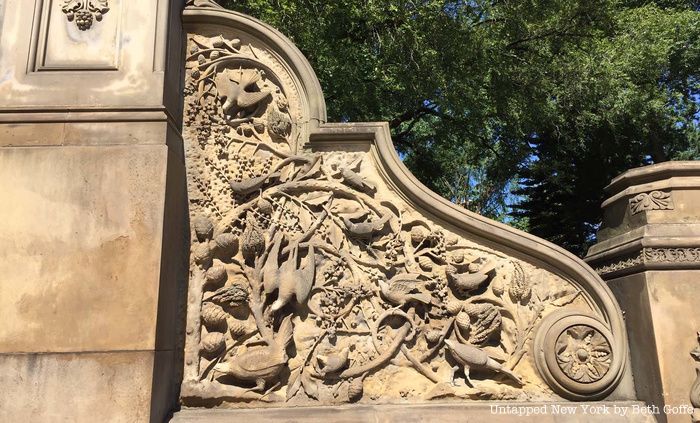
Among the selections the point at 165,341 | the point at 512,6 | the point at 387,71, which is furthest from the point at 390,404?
the point at 512,6

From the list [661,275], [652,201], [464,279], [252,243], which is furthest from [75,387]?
[652,201]

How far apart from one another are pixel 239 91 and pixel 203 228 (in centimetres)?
136

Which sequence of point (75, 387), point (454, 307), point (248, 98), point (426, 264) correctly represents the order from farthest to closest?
point (248, 98) → point (426, 264) → point (454, 307) → point (75, 387)

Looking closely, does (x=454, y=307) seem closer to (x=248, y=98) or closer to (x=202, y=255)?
(x=202, y=255)

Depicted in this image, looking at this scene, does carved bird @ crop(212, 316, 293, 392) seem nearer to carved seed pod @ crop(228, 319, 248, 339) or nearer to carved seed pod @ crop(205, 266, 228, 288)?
carved seed pod @ crop(228, 319, 248, 339)

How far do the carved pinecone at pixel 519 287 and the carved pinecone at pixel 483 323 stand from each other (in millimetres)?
225

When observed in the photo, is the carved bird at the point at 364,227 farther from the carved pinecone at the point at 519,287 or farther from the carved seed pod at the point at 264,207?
the carved pinecone at the point at 519,287

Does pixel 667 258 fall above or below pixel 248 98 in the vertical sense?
below

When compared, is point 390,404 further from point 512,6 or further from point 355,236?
point 512,6

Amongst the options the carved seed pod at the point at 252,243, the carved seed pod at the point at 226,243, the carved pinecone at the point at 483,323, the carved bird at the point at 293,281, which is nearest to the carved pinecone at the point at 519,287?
the carved pinecone at the point at 483,323

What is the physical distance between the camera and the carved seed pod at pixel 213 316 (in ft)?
14.4

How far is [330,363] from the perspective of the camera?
14.3 feet

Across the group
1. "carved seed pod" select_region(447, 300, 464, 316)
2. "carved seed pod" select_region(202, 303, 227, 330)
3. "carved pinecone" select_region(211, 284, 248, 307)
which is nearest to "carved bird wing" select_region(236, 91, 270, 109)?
"carved pinecone" select_region(211, 284, 248, 307)

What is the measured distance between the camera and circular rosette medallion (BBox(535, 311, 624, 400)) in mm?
4375
